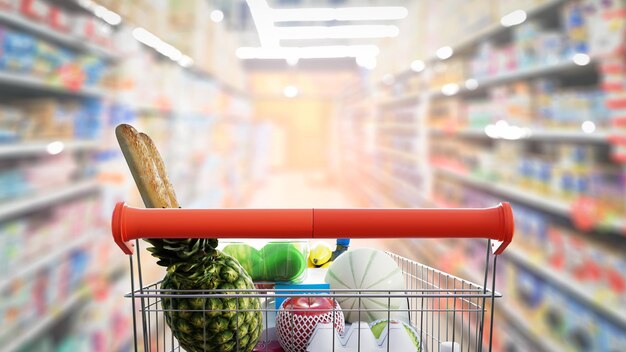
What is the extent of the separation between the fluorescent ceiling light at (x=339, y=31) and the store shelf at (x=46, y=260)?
592cm

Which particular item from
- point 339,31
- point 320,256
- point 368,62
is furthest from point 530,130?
point 368,62

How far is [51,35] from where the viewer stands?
2703mm

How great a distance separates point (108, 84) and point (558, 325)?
256 centimetres

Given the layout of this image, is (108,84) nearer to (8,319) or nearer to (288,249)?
(8,319)

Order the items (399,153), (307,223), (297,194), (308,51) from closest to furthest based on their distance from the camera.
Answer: (307,223) → (399,153) → (308,51) → (297,194)

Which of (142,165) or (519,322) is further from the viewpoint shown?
(519,322)

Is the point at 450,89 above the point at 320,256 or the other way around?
above

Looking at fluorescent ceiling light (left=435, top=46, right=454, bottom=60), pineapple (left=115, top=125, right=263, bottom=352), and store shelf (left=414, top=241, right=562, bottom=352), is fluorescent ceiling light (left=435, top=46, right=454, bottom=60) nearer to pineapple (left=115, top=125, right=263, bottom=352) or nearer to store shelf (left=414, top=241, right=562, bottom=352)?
store shelf (left=414, top=241, right=562, bottom=352)

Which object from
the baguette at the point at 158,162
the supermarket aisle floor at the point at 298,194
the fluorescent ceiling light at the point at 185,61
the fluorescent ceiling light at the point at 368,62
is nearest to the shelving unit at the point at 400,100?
the fluorescent ceiling light at the point at 368,62

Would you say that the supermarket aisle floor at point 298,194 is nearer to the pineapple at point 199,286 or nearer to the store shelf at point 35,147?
the store shelf at point 35,147

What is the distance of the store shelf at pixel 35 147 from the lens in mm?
2377

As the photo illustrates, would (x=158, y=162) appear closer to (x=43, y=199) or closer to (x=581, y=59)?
(x=43, y=199)

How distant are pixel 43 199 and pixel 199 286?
6.50ft

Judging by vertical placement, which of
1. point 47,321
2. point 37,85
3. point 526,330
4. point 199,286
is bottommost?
point 526,330
